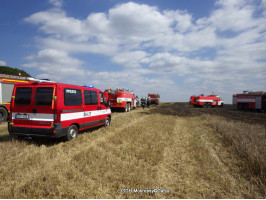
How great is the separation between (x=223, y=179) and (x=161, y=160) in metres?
1.65

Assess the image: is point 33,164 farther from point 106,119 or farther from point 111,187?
point 106,119

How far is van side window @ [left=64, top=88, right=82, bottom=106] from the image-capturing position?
6.41 m

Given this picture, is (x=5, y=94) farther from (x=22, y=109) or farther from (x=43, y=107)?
(x=43, y=107)

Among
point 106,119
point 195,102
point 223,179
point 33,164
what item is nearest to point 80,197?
point 33,164

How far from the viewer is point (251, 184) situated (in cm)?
380

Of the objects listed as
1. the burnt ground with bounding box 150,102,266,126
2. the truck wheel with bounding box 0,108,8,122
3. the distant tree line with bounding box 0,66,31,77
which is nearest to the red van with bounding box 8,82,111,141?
the truck wheel with bounding box 0,108,8,122

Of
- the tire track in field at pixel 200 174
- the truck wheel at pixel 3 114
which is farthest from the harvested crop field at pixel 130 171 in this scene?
the truck wheel at pixel 3 114

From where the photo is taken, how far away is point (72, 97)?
22.1ft

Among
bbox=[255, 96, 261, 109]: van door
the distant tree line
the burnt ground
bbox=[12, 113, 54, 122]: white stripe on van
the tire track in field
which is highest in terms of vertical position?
the distant tree line

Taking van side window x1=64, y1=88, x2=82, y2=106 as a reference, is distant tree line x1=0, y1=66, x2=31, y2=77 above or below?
above

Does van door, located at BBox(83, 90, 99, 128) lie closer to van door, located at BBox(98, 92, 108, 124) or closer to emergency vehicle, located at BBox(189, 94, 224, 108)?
van door, located at BBox(98, 92, 108, 124)

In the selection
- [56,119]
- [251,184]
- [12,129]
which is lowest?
[251,184]

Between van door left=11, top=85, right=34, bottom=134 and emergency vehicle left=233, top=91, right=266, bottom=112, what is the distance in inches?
1189

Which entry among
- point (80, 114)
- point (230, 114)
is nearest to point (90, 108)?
point (80, 114)
